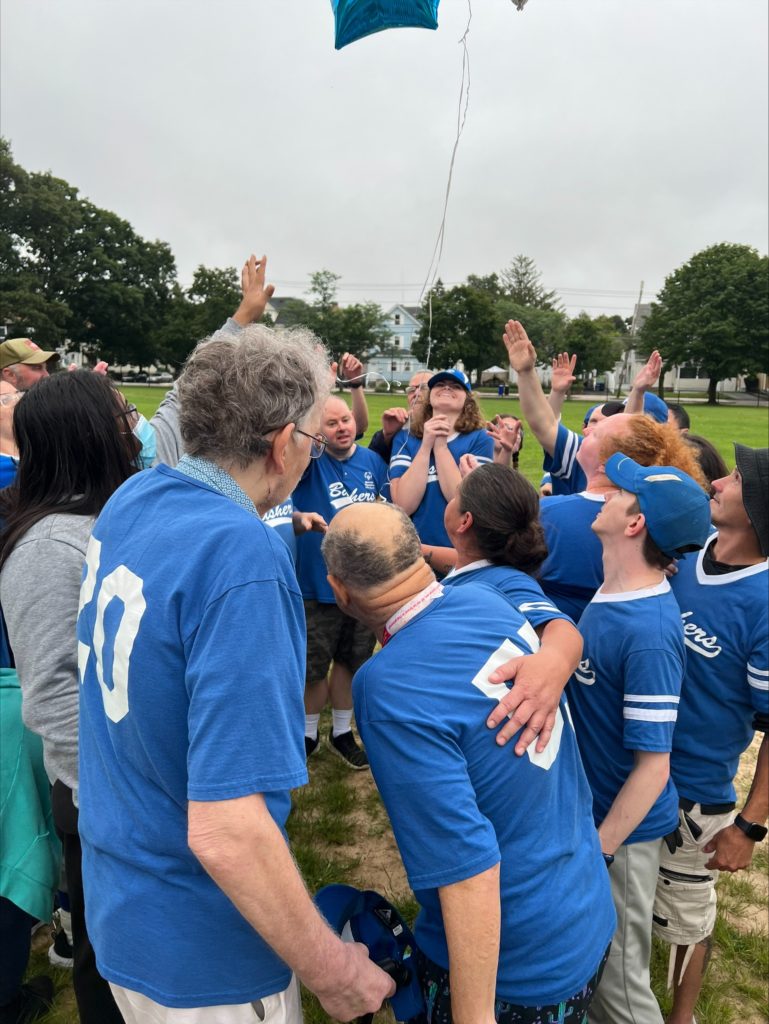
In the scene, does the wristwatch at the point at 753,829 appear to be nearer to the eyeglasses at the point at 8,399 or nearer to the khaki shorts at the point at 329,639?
the khaki shorts at the point at 329,639

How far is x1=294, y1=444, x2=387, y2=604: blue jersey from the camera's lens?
13.3ft

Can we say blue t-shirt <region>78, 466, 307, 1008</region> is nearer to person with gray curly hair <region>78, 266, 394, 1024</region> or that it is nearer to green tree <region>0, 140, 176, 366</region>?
person with gray curly hair <region>78, 266, 394, 1024</region>

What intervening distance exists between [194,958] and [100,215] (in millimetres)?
70703

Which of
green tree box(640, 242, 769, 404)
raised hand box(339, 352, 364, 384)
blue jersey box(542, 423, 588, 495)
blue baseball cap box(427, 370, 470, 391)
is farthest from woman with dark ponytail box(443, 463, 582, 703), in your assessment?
green tree box(640, 242, 769, 404)

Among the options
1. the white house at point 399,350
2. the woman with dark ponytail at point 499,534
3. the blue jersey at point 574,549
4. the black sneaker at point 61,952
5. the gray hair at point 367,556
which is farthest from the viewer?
the white house at point 399,350

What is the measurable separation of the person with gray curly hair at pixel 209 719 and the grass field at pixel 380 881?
63.0 inches

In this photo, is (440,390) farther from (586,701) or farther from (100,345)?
(100,345)

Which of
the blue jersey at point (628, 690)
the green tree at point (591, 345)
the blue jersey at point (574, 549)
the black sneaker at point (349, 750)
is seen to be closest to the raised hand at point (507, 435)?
the blue jersey at point (574, 549)

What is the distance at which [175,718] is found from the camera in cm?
120

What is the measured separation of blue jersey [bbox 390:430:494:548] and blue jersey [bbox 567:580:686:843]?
6.67ft

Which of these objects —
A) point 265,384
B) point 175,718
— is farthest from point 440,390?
point 175,718

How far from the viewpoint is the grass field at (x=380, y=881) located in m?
2.59

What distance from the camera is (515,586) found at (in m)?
1.88

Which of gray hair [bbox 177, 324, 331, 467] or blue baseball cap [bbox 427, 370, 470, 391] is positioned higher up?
blue baseball cap [bbox 427, 370, 470, 391]
